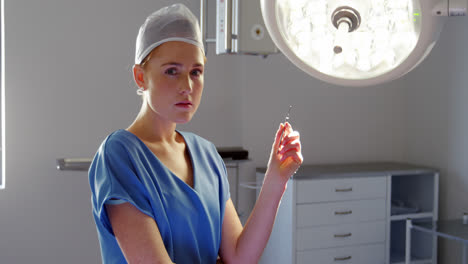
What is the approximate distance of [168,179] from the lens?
1.20 metres

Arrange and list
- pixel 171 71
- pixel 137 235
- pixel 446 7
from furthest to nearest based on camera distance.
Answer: pixel 171 71 → pixel 137 235 → pixel 446 7

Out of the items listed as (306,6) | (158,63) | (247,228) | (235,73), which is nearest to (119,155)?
(158,63)

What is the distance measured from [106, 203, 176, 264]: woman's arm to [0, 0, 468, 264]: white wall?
252 centimetres

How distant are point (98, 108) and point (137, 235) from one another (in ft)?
8.52

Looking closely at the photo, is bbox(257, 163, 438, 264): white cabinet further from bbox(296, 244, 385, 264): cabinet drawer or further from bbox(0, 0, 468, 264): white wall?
bbox(0, 0, 468, 264): white wall


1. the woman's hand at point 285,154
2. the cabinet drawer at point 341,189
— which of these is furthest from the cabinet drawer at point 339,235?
the woman's hand at point 285,154

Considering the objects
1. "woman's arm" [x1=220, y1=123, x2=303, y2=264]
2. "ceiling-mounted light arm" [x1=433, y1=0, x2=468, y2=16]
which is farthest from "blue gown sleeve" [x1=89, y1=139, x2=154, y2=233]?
"ceiling-mounted light arm" [x1=433, y1=0, x2=468, y2=16]

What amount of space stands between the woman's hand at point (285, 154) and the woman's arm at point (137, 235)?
0.29 m

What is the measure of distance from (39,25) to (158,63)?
251cm

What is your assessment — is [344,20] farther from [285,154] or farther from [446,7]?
[285,154]

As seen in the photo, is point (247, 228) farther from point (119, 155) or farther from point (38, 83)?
point (38, 83)

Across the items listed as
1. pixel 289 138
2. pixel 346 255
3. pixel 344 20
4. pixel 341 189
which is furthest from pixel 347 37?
pixel 346 255

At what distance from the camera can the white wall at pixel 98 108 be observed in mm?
3363

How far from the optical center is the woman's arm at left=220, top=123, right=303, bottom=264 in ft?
3.85
